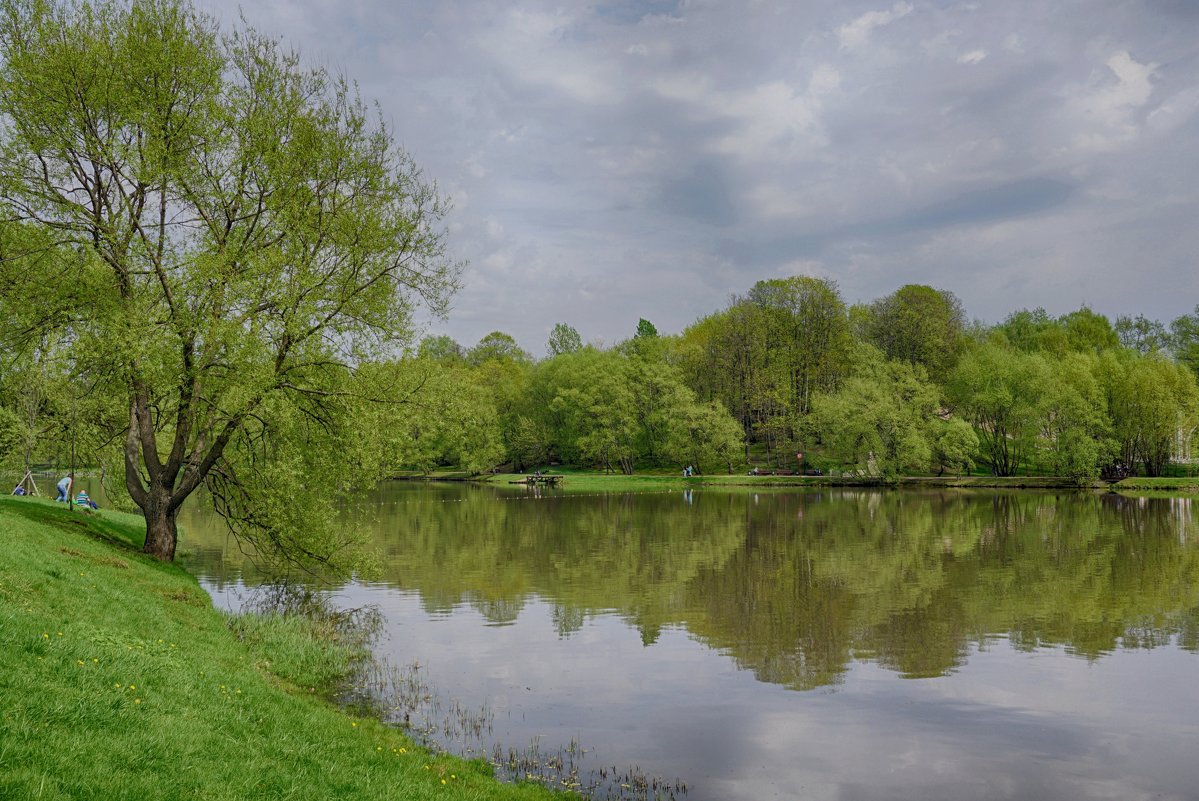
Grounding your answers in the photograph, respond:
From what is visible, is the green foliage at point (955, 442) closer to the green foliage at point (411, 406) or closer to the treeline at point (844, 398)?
the treeline at point (844, 398)

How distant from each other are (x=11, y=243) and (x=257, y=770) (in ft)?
68.1

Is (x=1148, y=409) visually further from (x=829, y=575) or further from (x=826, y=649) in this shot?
(x=826, y=649)

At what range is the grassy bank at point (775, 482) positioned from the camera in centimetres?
8612

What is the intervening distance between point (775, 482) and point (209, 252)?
77.6 metres

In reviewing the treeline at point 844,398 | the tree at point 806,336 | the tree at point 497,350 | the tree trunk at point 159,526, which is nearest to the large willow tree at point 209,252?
the tree trunk at point 159,526

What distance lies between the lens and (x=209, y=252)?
24578 mm

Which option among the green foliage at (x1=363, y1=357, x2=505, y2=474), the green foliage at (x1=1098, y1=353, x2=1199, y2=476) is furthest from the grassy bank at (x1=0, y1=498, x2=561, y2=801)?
the green foliage at (x1=1098, y1=353, x2=1199, y2=476)

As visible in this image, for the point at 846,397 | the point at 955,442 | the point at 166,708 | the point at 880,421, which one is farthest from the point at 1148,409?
the point at 166,708

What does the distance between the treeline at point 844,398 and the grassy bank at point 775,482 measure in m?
1.66

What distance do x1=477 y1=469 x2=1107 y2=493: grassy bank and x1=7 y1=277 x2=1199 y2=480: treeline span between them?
1659mm

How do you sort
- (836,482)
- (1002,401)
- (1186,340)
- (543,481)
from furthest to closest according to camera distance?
(1186,340), (543,481), (836,482), (1002,401)

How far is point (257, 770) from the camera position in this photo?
32.0 feet

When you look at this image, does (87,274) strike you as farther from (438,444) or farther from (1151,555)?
(438,444)

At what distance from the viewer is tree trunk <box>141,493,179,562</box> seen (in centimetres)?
2697
